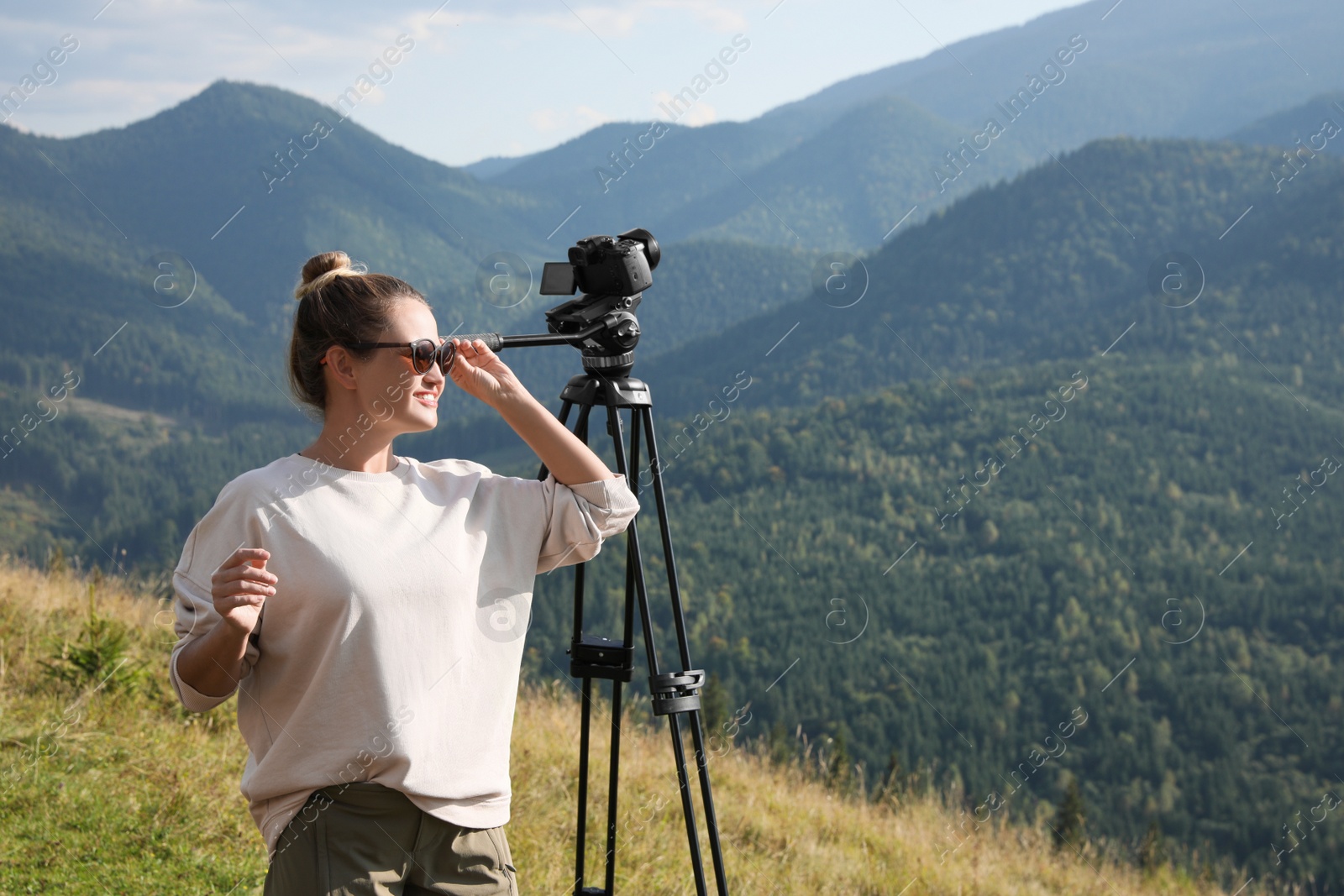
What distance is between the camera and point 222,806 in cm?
370

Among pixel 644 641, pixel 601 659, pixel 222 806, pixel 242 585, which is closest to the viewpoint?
pixel 242 585

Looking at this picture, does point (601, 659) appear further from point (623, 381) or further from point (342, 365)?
point (342, 365)

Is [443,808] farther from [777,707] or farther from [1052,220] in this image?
[1052,220]

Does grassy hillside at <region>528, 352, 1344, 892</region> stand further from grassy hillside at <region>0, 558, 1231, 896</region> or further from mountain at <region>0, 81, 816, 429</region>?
mountain at <region>0, 81, 816, 429</region>

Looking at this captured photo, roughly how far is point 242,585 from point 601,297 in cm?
104

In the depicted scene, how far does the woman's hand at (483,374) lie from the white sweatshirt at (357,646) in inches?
8.0

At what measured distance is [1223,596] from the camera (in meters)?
50.5

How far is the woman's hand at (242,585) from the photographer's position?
1398 mm

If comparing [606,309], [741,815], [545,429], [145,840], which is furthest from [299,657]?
[741,815]

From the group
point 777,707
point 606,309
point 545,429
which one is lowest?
point 777,707

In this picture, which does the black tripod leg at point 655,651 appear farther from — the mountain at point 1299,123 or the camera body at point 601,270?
the mountain at point 1299,123

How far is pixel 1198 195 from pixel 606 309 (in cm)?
12106

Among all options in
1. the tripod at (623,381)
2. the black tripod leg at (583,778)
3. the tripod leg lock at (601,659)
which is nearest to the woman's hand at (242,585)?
the tripod at (623,381)

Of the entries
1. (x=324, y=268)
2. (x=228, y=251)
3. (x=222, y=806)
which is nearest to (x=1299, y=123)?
(x=228, y=251)
